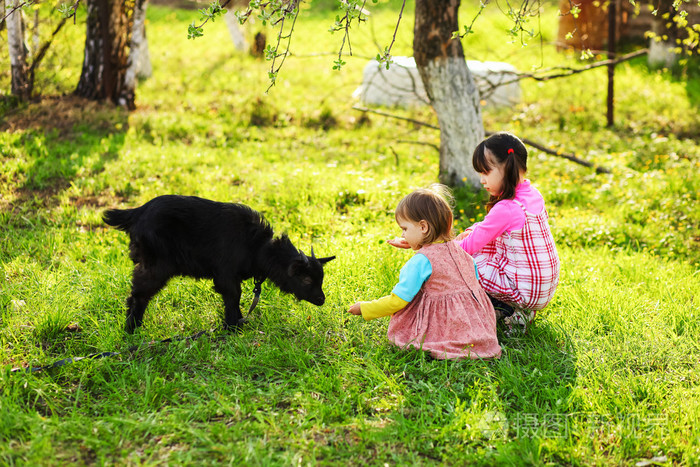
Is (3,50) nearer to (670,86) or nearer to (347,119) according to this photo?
(347,119)

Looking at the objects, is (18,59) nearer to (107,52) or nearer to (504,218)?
(107,52)

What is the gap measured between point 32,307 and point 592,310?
4.14 meters

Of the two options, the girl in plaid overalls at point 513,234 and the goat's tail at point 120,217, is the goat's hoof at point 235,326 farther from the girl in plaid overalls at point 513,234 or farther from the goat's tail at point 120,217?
the girl in plaid overalls at point 513,234

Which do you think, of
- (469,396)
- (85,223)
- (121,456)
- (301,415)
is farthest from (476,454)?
(85,223)

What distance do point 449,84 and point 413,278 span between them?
385 centimetres

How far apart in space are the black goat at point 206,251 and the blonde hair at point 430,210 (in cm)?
82

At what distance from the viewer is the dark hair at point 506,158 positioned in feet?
13.1

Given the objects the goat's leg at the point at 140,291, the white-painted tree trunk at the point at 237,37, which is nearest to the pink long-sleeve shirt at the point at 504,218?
the goat's leg at the point at 140,291

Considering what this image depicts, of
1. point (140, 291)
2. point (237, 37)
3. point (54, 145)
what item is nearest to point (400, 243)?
point (140, 291)

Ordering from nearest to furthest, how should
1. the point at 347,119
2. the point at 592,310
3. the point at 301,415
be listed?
the point at 301,415 < the point at 592,310 < the point at 347,119

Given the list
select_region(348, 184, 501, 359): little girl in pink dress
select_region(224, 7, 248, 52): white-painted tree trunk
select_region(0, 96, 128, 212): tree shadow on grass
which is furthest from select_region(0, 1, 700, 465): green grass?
select_region(224, 7, 248, 52): white-painted tree trunk

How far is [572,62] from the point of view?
13.4m

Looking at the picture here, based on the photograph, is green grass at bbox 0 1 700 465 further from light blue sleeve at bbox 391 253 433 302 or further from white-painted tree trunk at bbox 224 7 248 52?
white-painted tree trunk at bbox 224 7 248 52

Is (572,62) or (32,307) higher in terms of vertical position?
(572,62)
